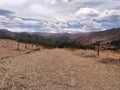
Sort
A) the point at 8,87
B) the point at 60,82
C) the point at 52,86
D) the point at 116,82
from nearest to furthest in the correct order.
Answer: the point at 8,87 → the point at 52,86 → the point at 60,82 → the point at 116,82

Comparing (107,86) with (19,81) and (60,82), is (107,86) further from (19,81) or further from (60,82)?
(19,81)

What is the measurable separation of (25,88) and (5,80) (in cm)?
247

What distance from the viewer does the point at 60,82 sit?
15.9m

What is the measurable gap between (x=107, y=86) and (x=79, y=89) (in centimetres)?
227

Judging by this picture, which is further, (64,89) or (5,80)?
(5,80)

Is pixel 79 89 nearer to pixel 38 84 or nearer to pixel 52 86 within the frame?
pixel 52 86

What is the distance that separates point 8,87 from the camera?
13.5 metres

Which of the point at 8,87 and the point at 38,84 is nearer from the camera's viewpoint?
the point at 8,87

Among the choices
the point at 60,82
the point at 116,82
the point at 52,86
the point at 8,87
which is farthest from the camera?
the point at 116,82

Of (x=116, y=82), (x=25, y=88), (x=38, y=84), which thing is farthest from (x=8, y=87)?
A: (x=116, y=82)

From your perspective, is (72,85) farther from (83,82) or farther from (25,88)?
(25,88)

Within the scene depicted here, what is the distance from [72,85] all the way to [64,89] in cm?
127

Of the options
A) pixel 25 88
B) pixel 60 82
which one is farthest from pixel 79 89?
pixel 25 88

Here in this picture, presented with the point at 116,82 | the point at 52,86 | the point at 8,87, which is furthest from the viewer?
the point at 116,82
